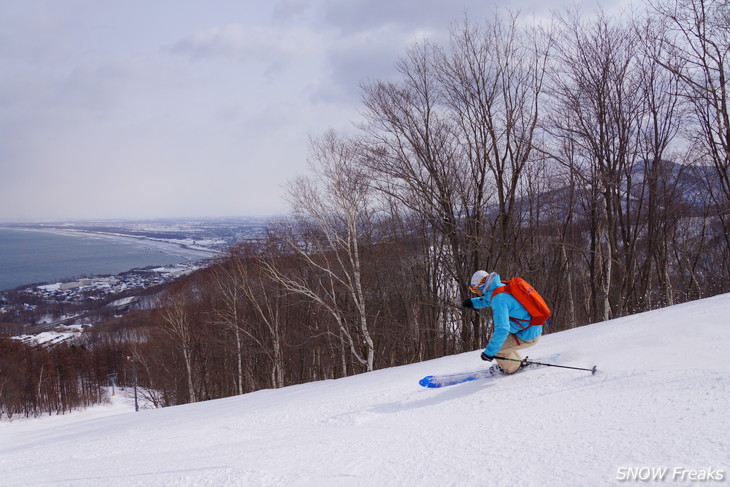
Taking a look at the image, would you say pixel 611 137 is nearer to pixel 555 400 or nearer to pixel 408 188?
pixel 408 188

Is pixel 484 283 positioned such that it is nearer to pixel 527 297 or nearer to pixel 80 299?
pixel 527 297

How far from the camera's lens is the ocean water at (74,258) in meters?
96.8

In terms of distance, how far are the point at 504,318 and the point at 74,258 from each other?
459ft

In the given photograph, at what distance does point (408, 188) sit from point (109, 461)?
425 inches

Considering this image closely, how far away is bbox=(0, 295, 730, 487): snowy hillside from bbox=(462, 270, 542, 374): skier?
315 millimetres

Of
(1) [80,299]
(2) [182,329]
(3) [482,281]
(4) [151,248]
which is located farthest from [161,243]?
(3) [482,281]

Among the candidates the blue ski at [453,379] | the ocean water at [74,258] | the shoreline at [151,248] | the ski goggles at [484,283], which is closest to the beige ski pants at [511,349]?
the blue ski at [453,379]

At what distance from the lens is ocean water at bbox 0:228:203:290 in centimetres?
9675

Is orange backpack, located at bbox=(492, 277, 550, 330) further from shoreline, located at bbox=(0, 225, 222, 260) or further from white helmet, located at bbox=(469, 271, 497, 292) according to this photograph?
shoreline, located at bbox=(0, 225, 222, 260)

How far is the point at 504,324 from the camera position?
4621 millimetres

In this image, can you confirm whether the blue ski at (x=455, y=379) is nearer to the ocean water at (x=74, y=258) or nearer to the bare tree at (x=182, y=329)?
the bare tree at (x=182, y=329)

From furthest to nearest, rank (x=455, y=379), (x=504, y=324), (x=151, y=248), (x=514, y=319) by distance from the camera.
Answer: (x=151, y=248) < (x=455, y=379) < (x=514, y=319) < (x=504, y=324)

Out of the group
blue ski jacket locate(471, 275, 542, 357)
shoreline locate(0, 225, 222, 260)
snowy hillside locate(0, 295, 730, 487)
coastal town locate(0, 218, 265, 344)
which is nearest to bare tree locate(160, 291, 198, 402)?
snowy hillside locate(0, 295, 730, 487)

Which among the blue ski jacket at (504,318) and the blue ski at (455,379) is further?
the blue ski at (455,379)
